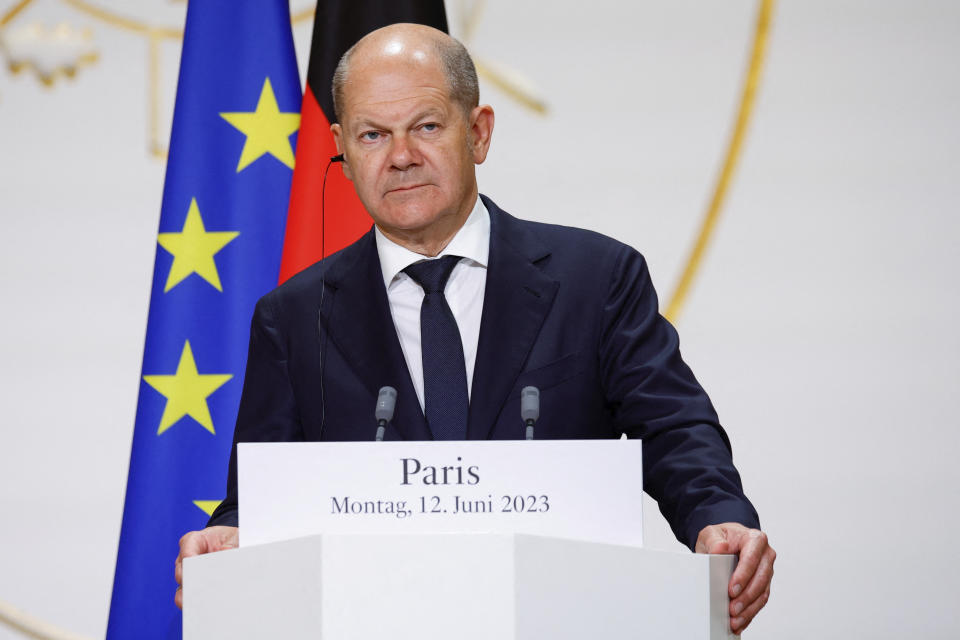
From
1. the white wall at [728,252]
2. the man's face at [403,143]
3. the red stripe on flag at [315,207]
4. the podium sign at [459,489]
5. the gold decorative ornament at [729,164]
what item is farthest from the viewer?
the gold decorative ornament at [729,164]

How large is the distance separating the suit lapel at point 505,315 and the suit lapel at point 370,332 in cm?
A: 10

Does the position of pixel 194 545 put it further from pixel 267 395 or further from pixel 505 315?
pixel 505 315

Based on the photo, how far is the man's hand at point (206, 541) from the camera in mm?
1772

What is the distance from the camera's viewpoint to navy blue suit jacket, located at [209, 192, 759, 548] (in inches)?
77.5

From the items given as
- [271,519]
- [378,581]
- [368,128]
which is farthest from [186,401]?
[378,581]

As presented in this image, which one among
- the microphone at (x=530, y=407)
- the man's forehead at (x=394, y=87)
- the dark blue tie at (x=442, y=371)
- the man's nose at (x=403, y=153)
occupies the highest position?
the man's forehead at (x=394, y=87)

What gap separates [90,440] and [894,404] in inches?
84.6

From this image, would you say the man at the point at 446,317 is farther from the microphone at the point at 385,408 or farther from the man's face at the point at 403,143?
the microphone at the point at 385,408

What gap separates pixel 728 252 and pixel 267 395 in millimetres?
1492

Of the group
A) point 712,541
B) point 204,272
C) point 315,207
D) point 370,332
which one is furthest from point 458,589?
point 204,272

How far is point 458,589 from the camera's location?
4.13ft

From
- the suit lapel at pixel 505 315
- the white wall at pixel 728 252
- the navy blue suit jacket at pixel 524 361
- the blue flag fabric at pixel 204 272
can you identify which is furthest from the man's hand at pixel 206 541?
the white wall at pixel 728 252

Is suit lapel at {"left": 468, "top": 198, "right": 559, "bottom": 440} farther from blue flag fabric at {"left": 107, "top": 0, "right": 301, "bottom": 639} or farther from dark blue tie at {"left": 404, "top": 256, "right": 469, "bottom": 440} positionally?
blue flag fabric at {"left": 107, "top": 0, "right": 301, "bottom": 639}

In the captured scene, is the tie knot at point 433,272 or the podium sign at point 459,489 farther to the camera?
the tie knot at point 433,272
